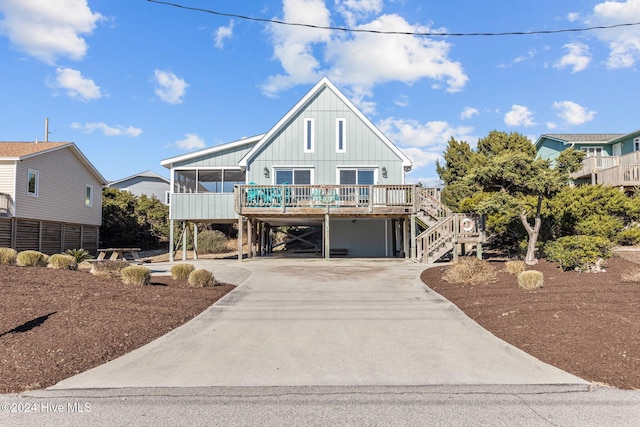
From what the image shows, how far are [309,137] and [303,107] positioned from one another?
1506 mm

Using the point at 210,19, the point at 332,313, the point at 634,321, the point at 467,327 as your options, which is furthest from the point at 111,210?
the point at 634,321

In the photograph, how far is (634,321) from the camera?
6141 millimetres

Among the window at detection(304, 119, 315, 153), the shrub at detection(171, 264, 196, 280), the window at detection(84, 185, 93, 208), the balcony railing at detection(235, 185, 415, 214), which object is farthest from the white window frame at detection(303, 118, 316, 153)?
the window at detection(84, 185, 93, 208)

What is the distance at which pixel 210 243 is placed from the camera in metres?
26.7

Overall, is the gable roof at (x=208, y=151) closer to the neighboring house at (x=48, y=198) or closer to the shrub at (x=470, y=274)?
the neighboring house at (x=48, y=198)

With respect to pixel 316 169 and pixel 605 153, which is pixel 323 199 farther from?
pixel 605 153

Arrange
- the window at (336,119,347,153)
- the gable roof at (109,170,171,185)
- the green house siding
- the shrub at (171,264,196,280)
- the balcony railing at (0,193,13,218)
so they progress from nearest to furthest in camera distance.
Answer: the shrub at (171,264,196,280), the balcony railing at (0,193,13,218), the green house siding, the window at (336,119,347,153), the gable roof at (109,170,171,185)

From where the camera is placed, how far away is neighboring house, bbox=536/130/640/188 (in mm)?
22141

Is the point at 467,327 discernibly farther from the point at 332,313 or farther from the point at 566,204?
the point at 566,204

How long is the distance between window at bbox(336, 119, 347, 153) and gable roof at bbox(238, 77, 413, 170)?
82 centimetres

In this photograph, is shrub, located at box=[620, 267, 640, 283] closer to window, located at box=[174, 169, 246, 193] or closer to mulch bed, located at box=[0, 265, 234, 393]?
mulch bed, located at box=[0, 265, 234, 393]

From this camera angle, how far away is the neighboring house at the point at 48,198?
63.7 feet

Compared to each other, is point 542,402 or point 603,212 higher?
point 603,212

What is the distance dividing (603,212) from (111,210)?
28.9 metres
